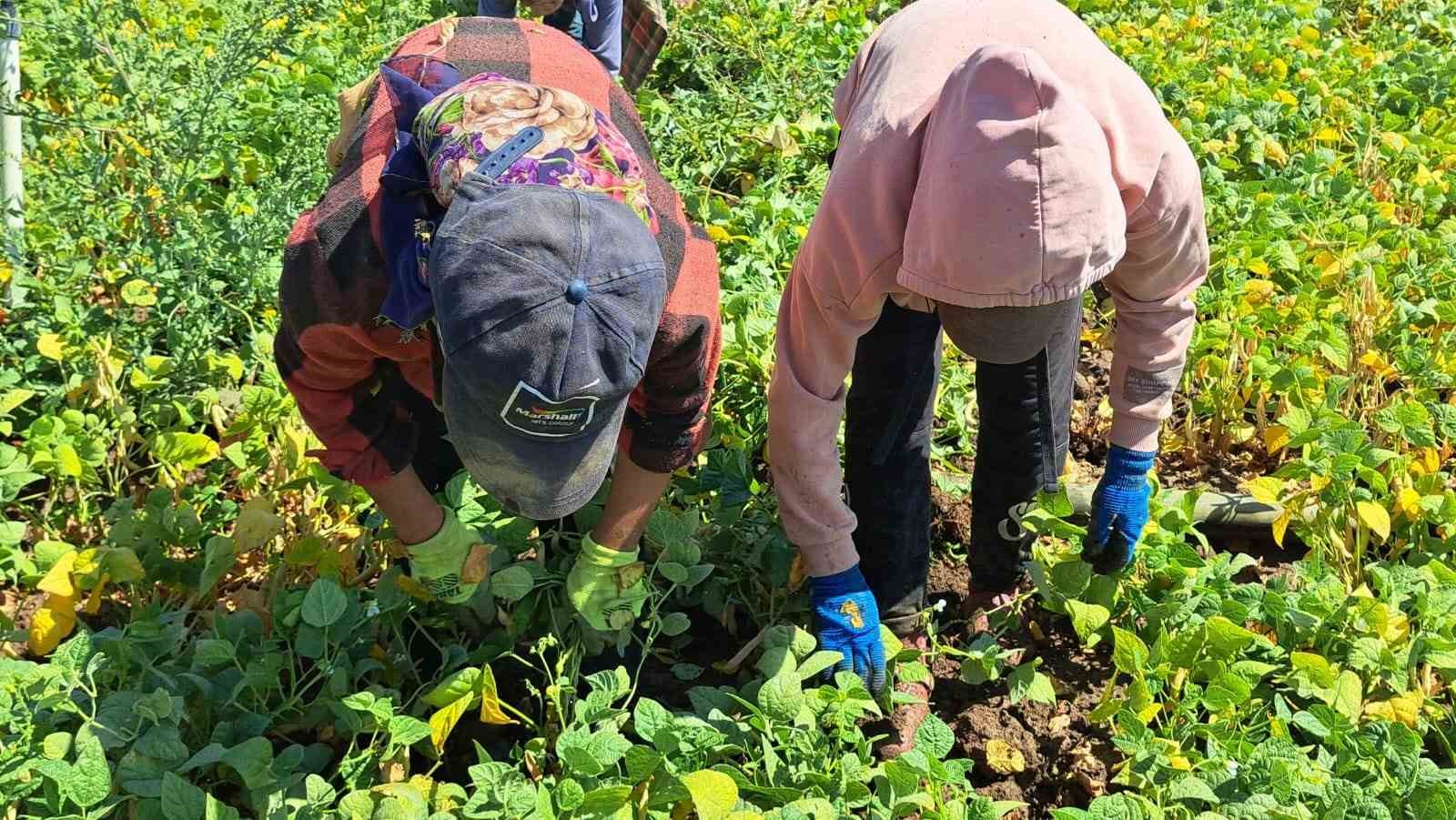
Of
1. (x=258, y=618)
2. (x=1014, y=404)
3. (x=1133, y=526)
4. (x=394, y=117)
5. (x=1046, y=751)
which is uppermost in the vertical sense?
(x=394, y=117)

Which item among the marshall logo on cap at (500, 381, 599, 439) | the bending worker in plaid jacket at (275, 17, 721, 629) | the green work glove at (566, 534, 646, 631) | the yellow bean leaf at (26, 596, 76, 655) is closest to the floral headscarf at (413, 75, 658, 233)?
the bending worker in plaid jacket at (275, 17, 721, 629)

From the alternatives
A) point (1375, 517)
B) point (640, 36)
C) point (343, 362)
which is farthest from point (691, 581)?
point (640, 36)

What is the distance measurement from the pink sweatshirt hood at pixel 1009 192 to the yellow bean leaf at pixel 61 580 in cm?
141

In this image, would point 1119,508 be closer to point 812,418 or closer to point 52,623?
point 812,418

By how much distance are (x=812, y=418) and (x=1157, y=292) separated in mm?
538

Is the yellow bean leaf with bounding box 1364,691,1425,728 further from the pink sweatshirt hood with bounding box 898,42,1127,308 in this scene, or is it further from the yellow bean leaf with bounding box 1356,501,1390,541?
the pink sweatshirt hood with bounding box 898,42,1127,308

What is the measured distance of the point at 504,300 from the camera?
129 cm

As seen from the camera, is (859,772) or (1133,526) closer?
(859,772)

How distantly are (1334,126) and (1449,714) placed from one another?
2.37 meters

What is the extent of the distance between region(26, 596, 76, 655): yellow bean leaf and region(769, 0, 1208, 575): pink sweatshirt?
1137mm

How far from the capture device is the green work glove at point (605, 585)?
6.18 ft

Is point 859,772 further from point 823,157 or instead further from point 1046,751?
point 823,157

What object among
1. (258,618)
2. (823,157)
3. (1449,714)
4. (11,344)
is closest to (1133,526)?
(1449,714)

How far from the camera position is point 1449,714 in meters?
1.93
